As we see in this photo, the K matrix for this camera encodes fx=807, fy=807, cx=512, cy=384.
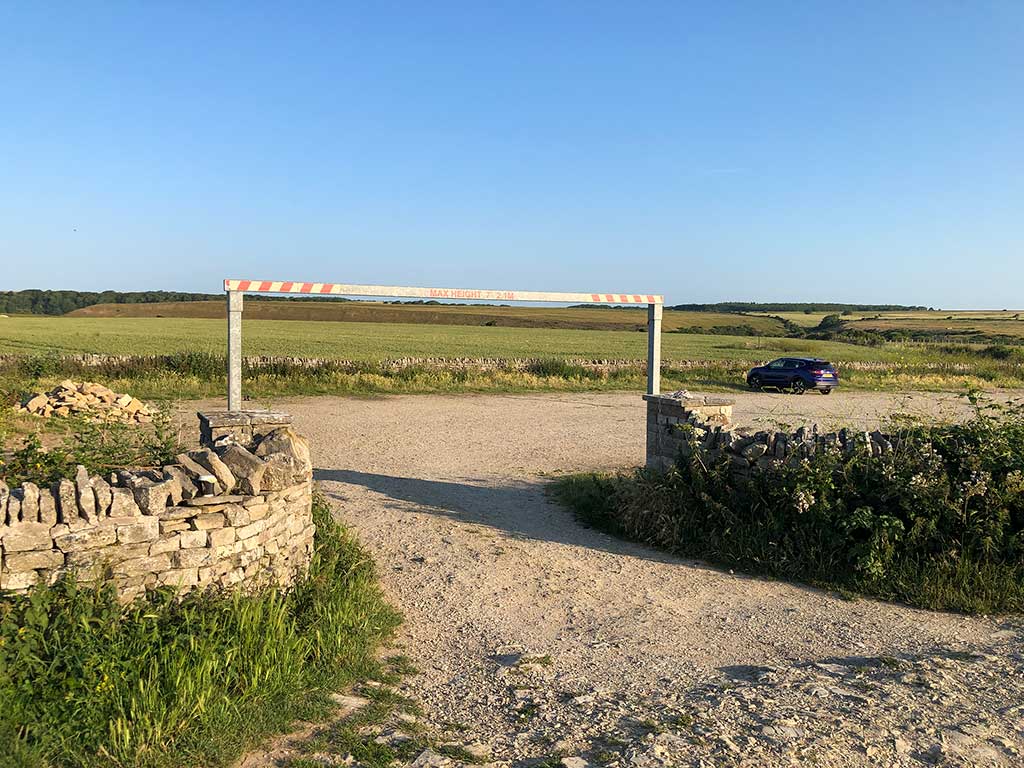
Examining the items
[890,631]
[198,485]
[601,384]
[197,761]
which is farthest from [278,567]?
[601,384]

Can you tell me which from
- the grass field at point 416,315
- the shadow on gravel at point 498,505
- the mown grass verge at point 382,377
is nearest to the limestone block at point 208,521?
the shadow on gravel at point 498,505

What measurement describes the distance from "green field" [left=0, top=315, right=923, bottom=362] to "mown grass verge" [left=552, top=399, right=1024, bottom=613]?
83.8ft

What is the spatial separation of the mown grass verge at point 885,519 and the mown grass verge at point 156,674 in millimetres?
4072

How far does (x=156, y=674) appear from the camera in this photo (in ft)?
14.6

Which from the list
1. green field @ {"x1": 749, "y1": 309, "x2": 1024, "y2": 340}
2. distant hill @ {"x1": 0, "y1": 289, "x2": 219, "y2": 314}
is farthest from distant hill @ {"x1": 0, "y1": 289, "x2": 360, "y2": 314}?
green field @ {"x1": 749, "y1": 309, "x2": 1024, "y2": 340}

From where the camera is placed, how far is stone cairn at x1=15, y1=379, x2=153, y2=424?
14805 mm

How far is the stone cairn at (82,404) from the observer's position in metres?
14.8

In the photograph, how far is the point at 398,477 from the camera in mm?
11789

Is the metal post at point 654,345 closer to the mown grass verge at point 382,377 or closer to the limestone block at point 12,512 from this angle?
the limestone block at point 12,512

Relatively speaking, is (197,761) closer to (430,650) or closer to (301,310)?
(430,650)

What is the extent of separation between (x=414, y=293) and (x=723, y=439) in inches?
166

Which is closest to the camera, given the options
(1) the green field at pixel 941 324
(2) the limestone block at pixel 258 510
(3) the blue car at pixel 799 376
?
(2) the limestone block at pixel 258 510

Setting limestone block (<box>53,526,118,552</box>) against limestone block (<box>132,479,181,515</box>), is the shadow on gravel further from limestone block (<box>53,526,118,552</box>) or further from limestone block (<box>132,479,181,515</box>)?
limestone block (<box>53,526,118,552</box>)

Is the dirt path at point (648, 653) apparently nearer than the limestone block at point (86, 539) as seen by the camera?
Yes
